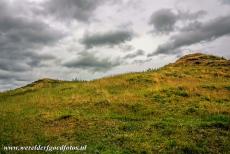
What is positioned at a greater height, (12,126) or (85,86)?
(85,86)

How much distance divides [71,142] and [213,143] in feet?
24.7

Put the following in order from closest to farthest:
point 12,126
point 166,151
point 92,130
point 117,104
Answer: point 166,151
point 92,130
point 12,126
point 117,104

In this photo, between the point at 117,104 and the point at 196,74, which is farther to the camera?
the point at 196,74

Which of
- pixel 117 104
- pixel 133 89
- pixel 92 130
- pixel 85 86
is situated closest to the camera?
pixel 92 130

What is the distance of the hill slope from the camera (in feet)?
57.3

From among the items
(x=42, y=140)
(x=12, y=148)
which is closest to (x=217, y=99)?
(x=42, y=140)

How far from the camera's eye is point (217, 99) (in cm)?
2898

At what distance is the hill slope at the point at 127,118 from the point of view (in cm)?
1745

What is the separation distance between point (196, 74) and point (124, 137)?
27806mm

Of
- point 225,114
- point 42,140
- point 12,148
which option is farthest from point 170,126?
point 12,148

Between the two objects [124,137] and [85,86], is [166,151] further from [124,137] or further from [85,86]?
[85,86]

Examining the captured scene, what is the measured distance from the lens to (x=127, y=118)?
23234 mm

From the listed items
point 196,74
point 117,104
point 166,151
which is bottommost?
point 166,151

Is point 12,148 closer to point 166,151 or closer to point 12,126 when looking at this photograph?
point 12,126
